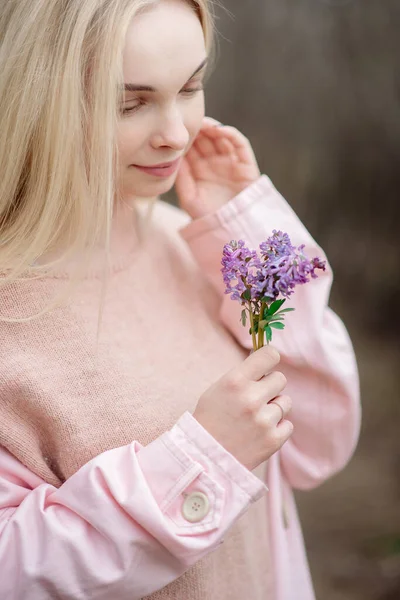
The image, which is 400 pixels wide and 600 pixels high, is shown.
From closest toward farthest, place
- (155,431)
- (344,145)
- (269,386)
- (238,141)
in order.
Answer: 1. (269,386)
2. (155,431)
3. (238,141)
4. (344,145)

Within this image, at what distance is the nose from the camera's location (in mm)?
1107

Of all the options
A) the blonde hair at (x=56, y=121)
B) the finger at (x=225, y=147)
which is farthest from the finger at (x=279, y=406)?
the finger at (x=225, y=147)

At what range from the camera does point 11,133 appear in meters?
1.07

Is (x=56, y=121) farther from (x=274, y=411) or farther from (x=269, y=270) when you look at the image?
(x=274, y=411)

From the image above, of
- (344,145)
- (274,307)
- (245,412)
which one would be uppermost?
(274,307)

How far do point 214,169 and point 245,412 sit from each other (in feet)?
2.21

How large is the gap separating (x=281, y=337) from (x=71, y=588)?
1.99ft

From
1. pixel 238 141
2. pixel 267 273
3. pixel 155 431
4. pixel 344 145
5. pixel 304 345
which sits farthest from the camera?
pixel 344 145

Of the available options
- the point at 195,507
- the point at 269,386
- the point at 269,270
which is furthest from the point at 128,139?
the point at 195,507

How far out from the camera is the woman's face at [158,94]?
1051 mm

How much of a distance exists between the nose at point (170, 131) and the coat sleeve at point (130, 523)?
0.45m

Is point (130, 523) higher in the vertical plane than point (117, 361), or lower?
lower

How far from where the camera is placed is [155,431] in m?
1.13

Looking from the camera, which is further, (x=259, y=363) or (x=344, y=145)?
(x=344, y=145)
